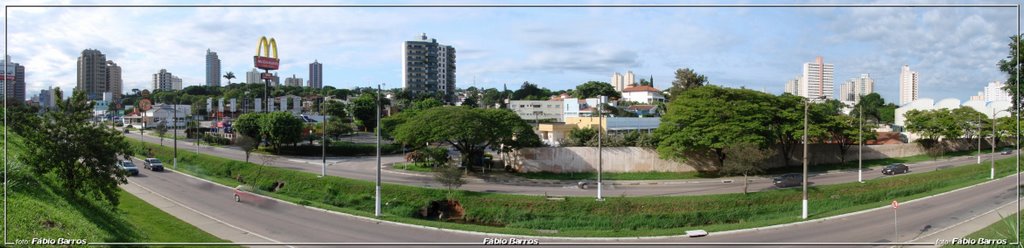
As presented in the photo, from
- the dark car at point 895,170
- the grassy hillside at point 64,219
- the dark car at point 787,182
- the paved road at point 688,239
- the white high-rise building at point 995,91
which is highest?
the white high-rise building at point 995,91

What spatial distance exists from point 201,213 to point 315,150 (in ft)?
71.3

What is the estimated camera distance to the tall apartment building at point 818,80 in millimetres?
16266

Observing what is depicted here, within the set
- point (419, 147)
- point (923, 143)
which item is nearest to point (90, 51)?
point (419, 147)

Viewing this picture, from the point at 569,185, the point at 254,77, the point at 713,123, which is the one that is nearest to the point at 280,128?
the point at 254,77

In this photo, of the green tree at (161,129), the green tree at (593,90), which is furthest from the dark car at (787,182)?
the green tree at (593,90)

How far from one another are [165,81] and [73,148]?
562 centimetres

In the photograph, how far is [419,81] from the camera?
42.6 meters

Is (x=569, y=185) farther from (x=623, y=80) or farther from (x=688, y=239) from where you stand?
(x=623, y=80)

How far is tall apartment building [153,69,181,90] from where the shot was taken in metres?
15.9

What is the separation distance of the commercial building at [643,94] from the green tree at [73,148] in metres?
79.3

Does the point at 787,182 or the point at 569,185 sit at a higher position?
the point at 787,182

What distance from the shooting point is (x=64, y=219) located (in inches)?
387

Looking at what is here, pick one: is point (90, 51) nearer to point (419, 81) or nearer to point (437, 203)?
point (437, 203)

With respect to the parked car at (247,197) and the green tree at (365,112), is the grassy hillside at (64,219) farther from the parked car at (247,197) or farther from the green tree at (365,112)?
the green tree at (365,112)
